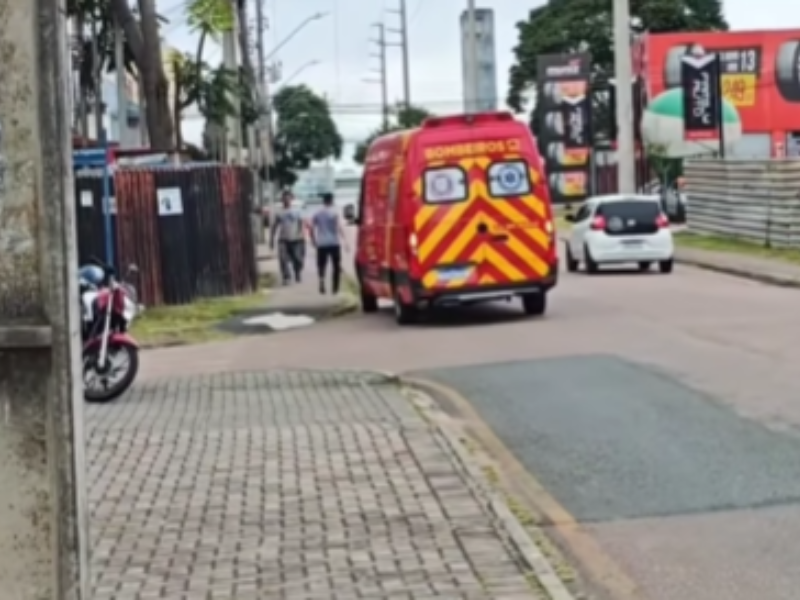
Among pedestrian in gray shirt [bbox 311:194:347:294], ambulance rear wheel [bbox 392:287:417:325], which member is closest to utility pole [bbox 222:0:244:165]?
pedestrian in gray shirt [bbox 311:194:347:294]

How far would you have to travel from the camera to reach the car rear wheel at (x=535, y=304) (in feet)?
75.8

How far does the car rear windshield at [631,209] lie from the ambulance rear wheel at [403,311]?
35.2ft

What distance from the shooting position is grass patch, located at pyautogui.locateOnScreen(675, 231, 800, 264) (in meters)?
35.3

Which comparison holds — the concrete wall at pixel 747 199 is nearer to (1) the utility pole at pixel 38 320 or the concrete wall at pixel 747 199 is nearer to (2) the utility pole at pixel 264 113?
(2) the utility pole at pixel 264 113

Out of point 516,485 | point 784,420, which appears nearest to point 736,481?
point 516,485

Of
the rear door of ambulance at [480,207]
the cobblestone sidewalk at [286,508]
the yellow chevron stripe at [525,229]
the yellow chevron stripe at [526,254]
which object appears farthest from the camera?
the yellow chevron stripe at [526,254]

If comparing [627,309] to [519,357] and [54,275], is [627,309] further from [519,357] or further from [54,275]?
[54,275]

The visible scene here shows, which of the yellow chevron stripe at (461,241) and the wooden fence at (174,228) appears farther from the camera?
the wooden fence at (174,228)

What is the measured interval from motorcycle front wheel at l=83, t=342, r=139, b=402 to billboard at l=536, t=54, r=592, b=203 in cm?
5912

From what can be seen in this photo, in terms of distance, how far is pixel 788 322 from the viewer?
20.5 metres

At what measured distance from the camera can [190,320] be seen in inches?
981

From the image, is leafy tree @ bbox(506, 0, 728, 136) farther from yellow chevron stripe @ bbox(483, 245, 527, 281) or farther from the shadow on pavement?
yellow chevron stripe @ bbox(483, 245, 527, 281)

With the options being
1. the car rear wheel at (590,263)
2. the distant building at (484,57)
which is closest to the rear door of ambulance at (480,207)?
the car rear wheel at (590,263)

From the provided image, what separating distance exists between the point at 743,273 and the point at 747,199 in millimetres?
9346
